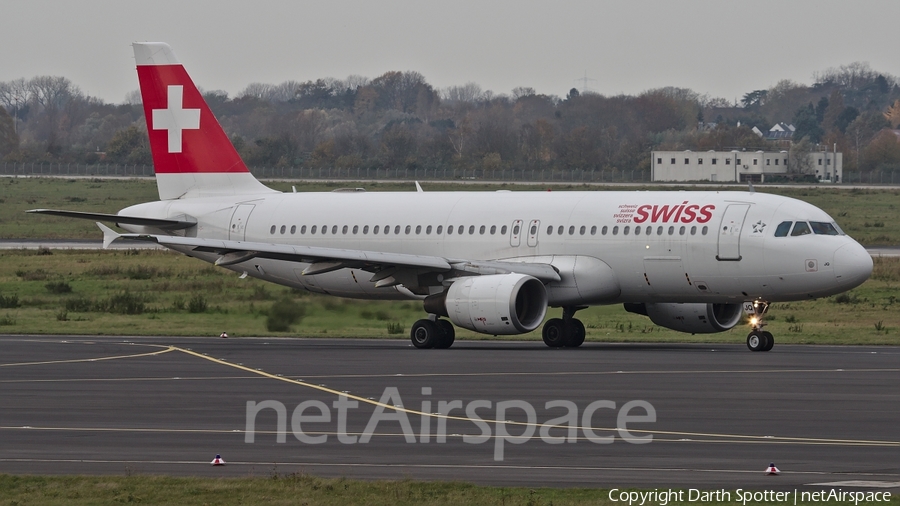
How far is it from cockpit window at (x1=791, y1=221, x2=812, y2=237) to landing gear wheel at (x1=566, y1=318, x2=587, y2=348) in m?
6.01

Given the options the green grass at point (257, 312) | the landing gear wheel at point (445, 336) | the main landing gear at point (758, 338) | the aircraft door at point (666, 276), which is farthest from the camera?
the green grass at point (257, 312)

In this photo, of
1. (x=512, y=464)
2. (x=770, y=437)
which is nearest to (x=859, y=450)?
(x=770, y=437)

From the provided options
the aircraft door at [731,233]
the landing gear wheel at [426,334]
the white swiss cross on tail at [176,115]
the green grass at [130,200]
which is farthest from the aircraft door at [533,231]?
the green grass at [130,200]

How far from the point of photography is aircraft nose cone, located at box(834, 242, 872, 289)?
115 feet

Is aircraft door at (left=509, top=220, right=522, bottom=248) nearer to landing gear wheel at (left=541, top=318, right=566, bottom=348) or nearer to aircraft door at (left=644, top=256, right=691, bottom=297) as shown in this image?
landing gear wheel at (left=541, top=318, right=566, bottom=348)

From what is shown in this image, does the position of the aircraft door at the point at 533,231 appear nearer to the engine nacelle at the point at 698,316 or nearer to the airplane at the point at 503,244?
the airplane at the point at 503,244

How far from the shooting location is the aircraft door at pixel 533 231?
39.3 m

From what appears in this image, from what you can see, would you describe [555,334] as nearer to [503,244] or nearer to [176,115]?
[503,244]

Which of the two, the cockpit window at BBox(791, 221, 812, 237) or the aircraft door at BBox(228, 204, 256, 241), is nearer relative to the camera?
the cockpit window at BBox(791, 221, 812, 237)

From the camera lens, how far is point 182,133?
45.8 m

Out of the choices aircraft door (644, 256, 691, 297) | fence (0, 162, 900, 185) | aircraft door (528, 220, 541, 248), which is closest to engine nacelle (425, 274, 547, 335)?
aircraft door (528, 220, 541, 248)

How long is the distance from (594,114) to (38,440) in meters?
173

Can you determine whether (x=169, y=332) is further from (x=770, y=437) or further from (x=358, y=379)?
(x=770, y=437)

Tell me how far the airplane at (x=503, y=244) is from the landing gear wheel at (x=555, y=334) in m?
0.04
